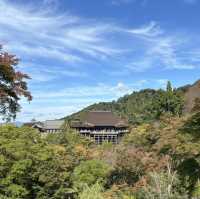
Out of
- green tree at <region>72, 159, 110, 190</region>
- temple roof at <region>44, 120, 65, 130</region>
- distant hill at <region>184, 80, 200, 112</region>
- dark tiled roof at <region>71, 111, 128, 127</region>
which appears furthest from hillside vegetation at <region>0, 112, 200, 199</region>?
temple roof at <region>44, 120, 65, 130</region>

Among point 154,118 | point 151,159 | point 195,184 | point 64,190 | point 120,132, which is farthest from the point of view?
point 120,132

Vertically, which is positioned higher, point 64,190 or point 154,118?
point 154,118

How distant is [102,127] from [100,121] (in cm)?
100

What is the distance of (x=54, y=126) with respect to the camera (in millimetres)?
Result: 71500

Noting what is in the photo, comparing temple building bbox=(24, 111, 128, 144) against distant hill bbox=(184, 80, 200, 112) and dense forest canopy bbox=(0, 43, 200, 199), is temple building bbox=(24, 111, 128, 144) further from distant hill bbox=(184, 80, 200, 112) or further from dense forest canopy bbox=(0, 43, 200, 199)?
dense forest canopy bbox=(0, 43, 200, 199)

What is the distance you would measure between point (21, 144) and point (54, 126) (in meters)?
54.8

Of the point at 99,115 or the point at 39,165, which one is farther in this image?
the point at 99,115

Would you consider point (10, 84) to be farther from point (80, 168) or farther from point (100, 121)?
point (100, 121)

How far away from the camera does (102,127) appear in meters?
67.3

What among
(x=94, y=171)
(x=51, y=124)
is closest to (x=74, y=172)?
(x=94, y=171)

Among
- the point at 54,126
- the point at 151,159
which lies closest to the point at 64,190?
the point at 151,159

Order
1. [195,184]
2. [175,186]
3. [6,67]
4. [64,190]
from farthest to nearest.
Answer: [64,190] → [6,67] → [175,186] → [195,184]

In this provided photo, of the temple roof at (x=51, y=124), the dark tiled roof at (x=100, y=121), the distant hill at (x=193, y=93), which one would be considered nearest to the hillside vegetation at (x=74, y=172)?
the distant hill at (x=193, y=93)

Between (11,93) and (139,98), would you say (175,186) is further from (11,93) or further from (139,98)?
(139,98)
